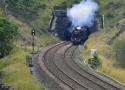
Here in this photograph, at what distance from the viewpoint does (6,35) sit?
51.9 meters

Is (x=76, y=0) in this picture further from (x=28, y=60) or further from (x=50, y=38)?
(x=28, y=60)

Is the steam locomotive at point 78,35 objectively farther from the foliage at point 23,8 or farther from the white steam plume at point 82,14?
the foliage at point 23,8

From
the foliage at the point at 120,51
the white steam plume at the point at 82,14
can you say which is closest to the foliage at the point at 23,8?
the white steam plume at the point at 82,14

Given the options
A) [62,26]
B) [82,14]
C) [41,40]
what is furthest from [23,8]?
[82,14]

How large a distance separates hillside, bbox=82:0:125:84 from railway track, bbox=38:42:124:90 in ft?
8.03

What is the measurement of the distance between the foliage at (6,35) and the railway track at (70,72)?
5.15 meters

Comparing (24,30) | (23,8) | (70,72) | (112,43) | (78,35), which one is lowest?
(70,72)

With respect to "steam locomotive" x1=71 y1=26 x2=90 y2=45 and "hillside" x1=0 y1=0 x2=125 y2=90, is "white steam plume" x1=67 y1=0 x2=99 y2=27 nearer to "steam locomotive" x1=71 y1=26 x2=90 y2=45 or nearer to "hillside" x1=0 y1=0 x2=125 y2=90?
"hillside" x1=0 y1=0 x2=125 y2=90

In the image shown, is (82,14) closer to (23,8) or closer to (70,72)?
(23,8)

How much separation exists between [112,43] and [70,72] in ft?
64.2

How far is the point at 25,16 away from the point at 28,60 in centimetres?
2767

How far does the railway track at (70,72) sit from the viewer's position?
37.7 m

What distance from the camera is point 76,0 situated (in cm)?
8244

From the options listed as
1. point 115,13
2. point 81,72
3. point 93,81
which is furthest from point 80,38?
point 93,81
